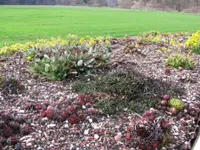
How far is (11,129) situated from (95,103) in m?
1.35

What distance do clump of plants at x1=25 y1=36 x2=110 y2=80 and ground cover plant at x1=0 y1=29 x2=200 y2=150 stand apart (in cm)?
2

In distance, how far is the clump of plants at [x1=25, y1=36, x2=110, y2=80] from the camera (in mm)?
6160

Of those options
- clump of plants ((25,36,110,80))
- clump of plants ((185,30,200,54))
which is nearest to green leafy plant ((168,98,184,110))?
clump of plants ((25,36,110,80))

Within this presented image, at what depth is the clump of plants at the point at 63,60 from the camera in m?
6.16

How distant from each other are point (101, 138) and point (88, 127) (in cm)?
30

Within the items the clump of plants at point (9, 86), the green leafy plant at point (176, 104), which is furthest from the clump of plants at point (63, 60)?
the green leafy plant at point (176, 104)

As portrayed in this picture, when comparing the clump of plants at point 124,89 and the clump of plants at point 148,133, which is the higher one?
the clump of plants at point 124,89

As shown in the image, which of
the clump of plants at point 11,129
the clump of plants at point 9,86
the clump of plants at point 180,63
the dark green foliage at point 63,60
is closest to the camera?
the clump of plants at point 11,129

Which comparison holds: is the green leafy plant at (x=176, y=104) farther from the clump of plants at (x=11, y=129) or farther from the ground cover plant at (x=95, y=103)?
the clump of plants at (x=11, y=129)

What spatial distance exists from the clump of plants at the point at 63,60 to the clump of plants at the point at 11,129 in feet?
5.64

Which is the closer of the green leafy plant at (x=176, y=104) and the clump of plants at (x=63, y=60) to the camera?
the green leafy plant at (x=176, y=104)

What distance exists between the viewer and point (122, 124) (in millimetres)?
4590

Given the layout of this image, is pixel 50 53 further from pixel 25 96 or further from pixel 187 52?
pixel 187 52

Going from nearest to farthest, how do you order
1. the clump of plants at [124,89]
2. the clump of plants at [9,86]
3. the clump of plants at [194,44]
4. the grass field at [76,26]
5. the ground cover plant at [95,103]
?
the ground cover plant at [95,103], the clump of plants at [124,89], the clump of plants at [9,86], the clump of plants at [194,44], the grass field at [76,26]
